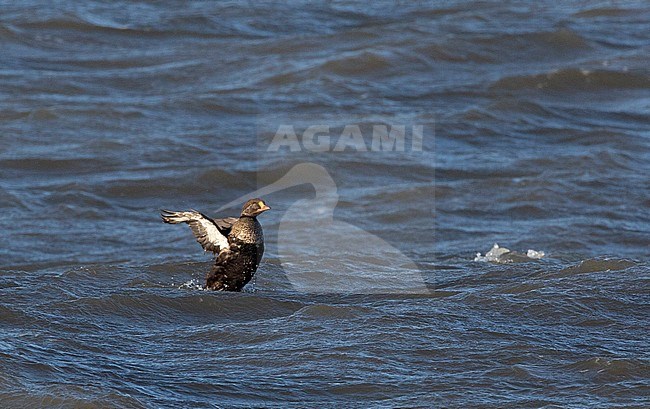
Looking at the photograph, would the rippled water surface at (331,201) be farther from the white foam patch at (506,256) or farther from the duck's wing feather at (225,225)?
the duck's wing feather at (225,225)

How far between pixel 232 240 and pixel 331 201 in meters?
4.77

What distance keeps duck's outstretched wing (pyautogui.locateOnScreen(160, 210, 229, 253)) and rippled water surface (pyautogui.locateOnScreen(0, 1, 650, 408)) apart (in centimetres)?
32

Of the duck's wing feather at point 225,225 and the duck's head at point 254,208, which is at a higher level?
the duck's head at point 254,208

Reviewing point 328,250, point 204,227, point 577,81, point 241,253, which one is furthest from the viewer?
point 577,81

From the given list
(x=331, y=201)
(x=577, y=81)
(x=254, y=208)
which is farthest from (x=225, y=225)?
(x=577, y=81)

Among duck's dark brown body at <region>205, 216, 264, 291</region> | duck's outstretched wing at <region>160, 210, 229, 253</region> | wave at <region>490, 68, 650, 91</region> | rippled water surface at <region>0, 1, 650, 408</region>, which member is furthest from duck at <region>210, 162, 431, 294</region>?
wave at <region>490, 68, 650, 91</region>

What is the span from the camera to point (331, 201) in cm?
1134

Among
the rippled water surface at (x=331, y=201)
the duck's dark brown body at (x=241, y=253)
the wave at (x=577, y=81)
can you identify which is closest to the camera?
the rippled water surface at (x=331, y=201)

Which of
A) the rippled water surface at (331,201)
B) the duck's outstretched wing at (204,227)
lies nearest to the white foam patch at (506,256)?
the rippled water surface at (331,201)

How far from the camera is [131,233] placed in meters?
10.3

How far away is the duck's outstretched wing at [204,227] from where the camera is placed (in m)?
6.62

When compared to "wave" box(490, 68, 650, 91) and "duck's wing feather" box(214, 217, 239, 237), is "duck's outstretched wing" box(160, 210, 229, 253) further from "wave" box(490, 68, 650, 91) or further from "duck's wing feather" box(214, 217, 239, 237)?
"wave" box(490, 68, 650, 91)

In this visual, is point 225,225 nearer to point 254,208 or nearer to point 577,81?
point 254,208

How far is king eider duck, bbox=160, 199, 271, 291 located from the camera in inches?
259
